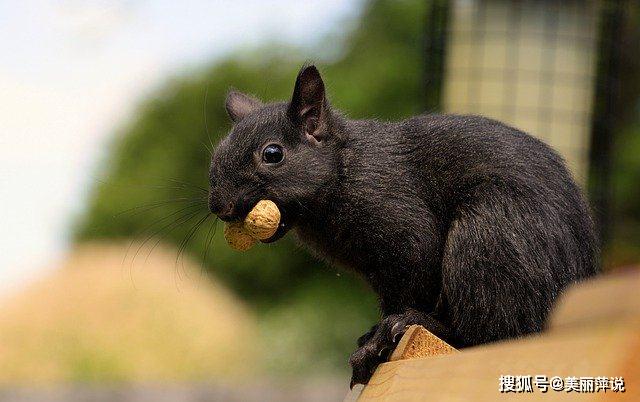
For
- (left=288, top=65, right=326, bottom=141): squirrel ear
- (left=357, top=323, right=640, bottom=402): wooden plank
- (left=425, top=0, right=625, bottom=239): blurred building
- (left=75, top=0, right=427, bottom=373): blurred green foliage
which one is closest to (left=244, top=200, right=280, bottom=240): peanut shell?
(left=288, top=65, right=326, bottom=141): squirrel ear

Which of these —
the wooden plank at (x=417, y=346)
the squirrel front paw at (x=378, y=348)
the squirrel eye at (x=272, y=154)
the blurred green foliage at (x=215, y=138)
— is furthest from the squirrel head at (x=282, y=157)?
the blurred green foliage at (x=215, y=138)

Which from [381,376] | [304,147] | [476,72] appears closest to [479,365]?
[381,376]

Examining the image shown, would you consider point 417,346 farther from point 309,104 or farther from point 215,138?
point 215,138

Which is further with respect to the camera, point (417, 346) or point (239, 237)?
point (239, 237)

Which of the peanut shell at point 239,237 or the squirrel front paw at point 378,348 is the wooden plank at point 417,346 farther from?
the peanut shell at point 239,237

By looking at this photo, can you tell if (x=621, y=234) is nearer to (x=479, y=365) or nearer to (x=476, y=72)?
(x=476, y=72)

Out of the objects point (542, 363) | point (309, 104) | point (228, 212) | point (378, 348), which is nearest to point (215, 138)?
point (309, 104)
